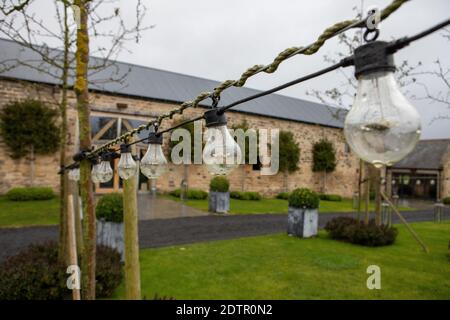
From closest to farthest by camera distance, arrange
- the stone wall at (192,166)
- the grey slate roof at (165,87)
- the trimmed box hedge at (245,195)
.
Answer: the stone wall at (192,166) → the grey slate roof at (165,87) → the trimmed box hedge at (245,195)

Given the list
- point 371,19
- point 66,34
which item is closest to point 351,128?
point 371,19

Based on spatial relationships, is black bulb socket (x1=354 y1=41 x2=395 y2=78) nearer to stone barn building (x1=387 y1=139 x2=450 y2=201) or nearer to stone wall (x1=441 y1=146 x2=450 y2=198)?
stone barn building (x1=387 y1=139 x2=450 y2=201)

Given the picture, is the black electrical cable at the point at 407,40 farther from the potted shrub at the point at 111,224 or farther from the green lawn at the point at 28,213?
the green lawn at the point at 28,213

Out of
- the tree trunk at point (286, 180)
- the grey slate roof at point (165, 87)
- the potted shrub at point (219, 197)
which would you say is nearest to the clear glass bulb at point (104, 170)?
the grey slate roof at point (165, 87)

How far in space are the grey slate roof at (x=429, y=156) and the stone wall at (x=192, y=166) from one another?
6.95 meters

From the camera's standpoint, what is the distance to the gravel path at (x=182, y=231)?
26.3 ft

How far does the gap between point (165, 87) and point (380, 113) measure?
64.4 ft

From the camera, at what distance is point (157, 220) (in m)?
11.2

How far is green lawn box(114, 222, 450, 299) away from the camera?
514 centimetres

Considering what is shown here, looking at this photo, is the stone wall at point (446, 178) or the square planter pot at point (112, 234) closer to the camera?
the square planter pot at point (112, 234)

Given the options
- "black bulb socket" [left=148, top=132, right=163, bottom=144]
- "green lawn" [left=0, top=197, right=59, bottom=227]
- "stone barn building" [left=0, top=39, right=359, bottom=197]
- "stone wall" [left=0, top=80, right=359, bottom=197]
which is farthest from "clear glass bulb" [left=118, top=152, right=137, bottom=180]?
"green lawn" [left=0, top=197, right=59, bottom=227]

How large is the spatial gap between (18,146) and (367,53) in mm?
16089

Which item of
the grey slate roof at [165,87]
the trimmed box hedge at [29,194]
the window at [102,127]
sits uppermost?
the grey slate roof at [165,87]
